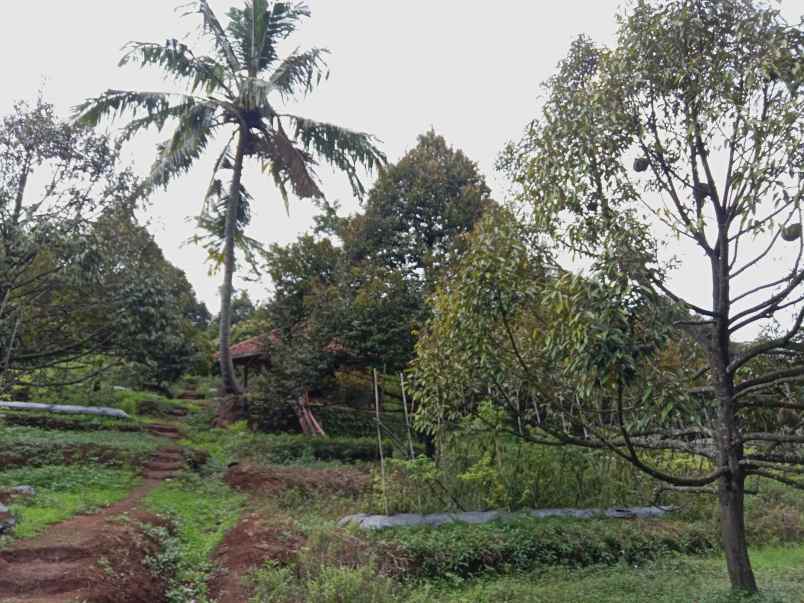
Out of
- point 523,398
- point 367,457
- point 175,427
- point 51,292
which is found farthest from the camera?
point 175,427

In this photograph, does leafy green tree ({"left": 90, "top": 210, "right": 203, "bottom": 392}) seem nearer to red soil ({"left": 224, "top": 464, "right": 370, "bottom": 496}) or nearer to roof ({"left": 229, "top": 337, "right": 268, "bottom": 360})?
red soil ({"left": 224, "top": 464, "right": 370, "bottom": 496})

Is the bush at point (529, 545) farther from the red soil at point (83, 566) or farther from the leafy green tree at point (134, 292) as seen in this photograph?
the leafy green tree at point (134, 292)

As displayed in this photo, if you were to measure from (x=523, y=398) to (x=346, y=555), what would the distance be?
262 centimetres

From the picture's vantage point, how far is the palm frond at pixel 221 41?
14.6 meters

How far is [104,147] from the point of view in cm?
949

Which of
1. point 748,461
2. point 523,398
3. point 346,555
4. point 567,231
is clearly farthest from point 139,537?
point 748,461

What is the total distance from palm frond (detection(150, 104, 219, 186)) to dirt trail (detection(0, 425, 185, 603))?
378 inches

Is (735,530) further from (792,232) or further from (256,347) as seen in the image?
(256,347)

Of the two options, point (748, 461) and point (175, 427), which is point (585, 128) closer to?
point (748, 461)

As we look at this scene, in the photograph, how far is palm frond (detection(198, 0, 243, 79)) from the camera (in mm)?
14578

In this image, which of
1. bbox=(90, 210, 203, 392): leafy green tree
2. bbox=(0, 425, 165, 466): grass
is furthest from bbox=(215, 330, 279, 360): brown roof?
bbox=(0, 425, 165, 466): grass

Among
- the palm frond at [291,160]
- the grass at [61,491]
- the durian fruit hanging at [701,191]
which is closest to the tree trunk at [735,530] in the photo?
the durian fruit hanging at [701,191]

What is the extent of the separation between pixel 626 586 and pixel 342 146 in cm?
1157

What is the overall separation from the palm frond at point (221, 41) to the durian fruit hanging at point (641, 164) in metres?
11.5
